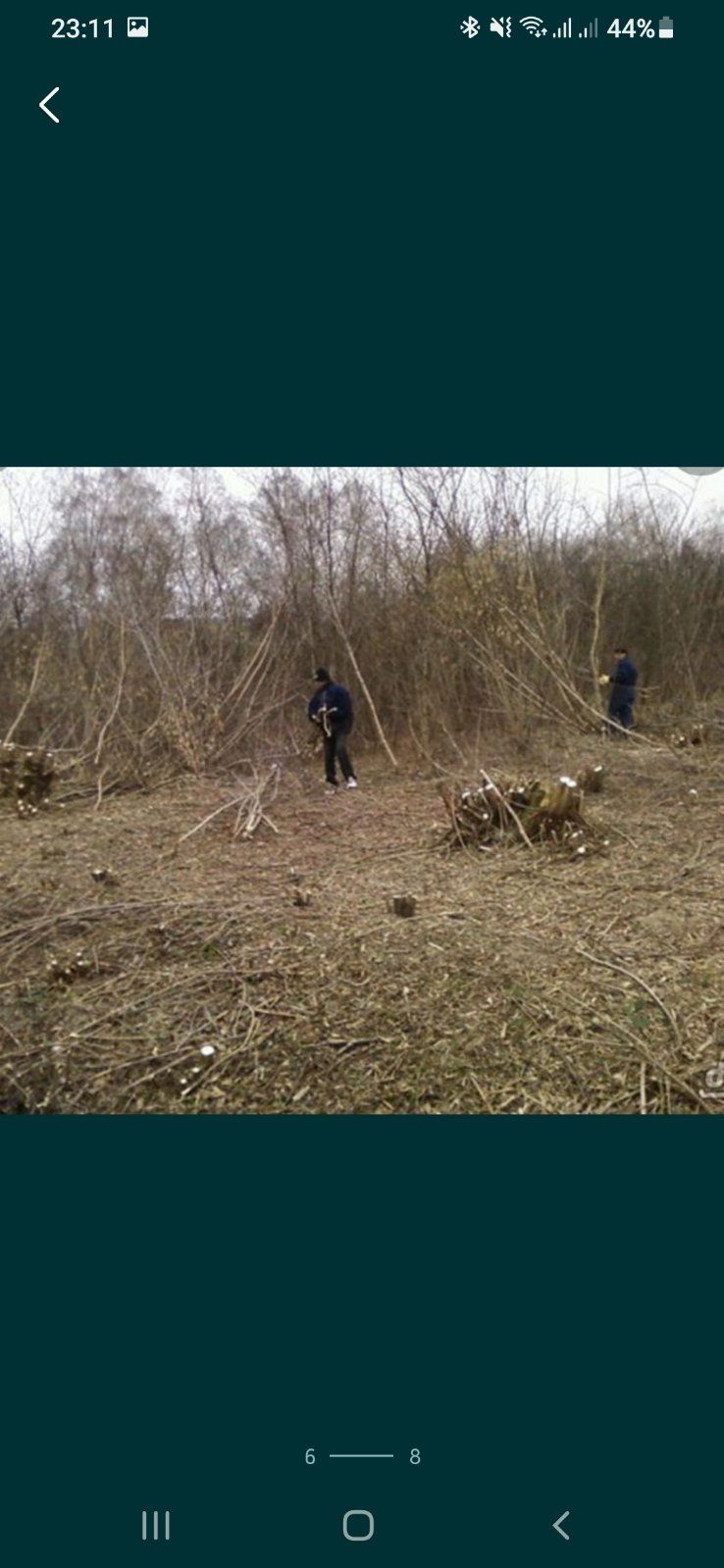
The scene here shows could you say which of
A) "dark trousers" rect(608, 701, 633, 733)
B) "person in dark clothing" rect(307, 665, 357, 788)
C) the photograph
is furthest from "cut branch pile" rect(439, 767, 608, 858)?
"dark trousers" rect(608, 701, 633, 733)

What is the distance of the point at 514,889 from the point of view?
429cm

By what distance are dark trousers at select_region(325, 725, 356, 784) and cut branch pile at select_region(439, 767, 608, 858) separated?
2122 mm

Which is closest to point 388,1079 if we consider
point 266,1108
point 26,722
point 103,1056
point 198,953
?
point 266,1108

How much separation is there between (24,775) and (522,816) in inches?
168

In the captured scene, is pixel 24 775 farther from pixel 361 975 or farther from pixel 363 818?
pixel 361 975

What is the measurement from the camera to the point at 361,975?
3.23 m

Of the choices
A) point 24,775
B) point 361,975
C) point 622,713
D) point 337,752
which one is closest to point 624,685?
point 622,713

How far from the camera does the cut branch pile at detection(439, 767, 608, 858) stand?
488 centimetres

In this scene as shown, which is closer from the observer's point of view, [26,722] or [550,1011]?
[550,1011]

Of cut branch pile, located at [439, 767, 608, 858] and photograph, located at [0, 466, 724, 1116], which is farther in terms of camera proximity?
cut branch pile, located at [439, 767, 608, 858]

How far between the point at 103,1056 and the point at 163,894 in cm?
156

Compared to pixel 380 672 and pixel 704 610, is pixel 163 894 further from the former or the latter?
pixel 704 610

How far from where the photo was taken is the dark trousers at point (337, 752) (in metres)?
7.16

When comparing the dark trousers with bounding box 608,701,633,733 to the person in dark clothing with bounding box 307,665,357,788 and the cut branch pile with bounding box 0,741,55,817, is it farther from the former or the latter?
the cut branch pile with bounding box 0,741,55,817
